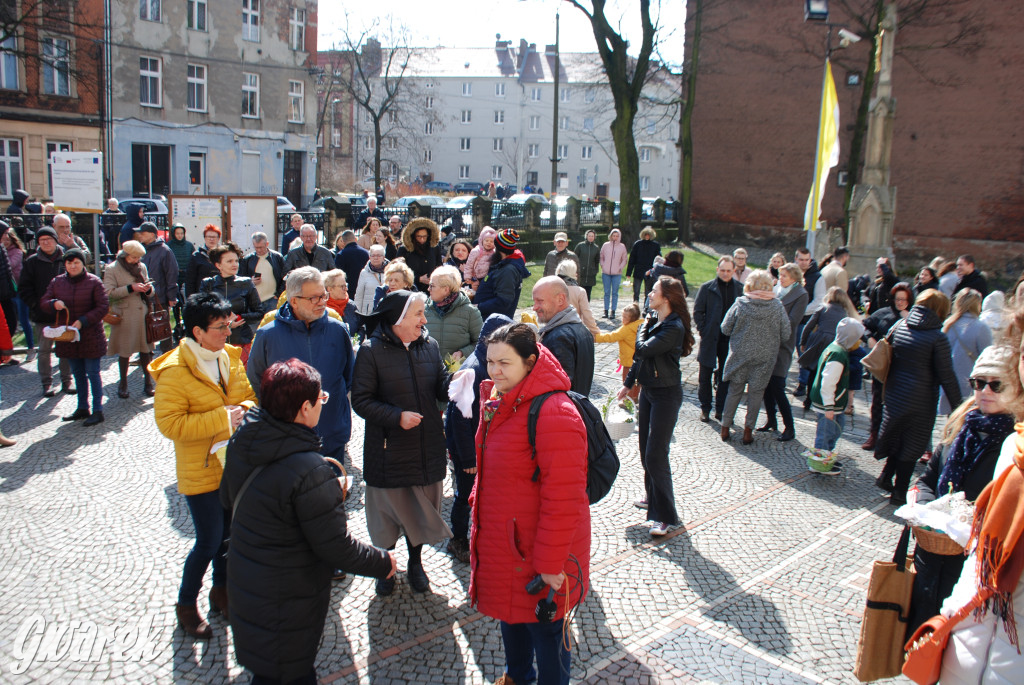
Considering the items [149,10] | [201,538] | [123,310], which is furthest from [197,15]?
[201,538]

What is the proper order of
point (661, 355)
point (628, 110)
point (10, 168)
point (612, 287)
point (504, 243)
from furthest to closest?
point (10, 168)
point (628, 110)
point (612, 287)
point (504, 243)
point (661, 355)

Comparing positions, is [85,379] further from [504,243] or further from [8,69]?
[8,69]

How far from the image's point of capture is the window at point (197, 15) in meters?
32.5

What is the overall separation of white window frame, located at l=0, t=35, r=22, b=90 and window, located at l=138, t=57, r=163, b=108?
4276 millimetres

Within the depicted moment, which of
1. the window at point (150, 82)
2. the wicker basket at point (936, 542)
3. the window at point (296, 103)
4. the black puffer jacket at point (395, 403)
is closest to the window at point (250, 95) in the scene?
the window at point (296, 103)

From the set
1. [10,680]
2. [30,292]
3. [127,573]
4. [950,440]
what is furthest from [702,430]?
[30,292]

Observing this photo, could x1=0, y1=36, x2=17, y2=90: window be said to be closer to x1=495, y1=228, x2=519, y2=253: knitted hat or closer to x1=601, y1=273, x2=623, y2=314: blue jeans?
x1=601, y1=273, x2=623, y2=314: blue jeans

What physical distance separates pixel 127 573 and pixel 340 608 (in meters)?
1.50

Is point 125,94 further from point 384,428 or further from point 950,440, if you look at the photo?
point 950,440

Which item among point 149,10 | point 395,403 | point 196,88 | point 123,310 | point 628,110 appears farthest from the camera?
point 196,88

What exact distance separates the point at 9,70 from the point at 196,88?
712 cm

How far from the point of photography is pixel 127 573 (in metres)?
5.01

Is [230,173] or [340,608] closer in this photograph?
[340,608]

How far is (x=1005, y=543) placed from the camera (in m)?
2.51
